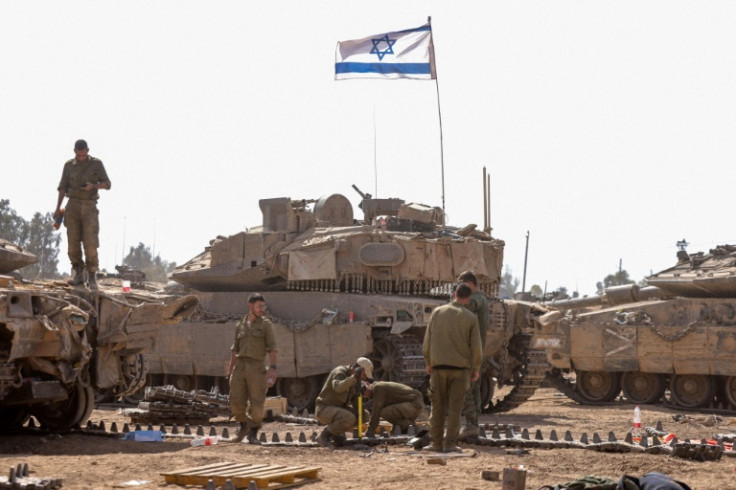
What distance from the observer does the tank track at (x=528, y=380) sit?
62.1 feet

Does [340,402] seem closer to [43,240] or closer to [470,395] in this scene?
[470,395]

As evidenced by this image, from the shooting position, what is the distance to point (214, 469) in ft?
30.0

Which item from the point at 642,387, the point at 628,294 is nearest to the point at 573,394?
the point at 642,387

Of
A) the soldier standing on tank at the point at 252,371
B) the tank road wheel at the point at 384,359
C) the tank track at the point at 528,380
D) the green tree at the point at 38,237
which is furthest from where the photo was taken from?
the green tree at the point at 38,237

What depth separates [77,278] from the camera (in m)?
13.1

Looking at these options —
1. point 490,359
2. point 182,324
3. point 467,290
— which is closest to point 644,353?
point 490,359

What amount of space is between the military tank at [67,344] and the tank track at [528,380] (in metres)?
7.32

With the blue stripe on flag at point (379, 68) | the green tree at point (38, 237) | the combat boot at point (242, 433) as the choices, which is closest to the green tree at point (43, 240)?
the green tree at point (38, 237)

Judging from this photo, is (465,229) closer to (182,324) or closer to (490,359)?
(490,359)

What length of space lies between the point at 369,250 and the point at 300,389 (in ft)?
8.56

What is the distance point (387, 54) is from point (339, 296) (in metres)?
7.55

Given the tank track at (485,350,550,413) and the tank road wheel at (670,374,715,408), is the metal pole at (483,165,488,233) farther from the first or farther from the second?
the tank road wheel at (670,374,715,408)

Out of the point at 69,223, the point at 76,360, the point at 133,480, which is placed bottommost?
the point at 133,480

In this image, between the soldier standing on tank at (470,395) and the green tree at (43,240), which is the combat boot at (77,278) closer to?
the soldier standing on tank at (470,395)
